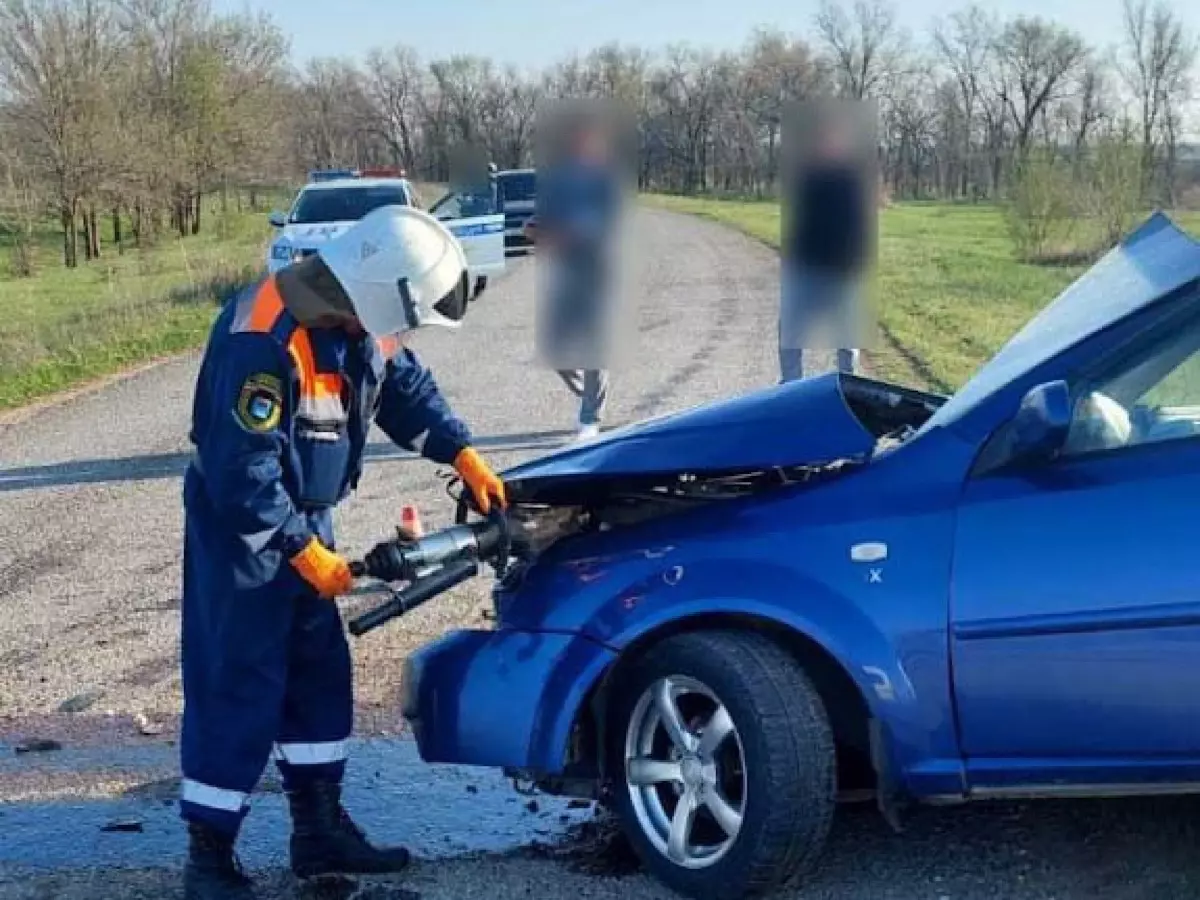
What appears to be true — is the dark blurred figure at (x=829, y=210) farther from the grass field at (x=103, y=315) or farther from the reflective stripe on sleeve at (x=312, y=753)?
the grass field at (x=103, y=315)

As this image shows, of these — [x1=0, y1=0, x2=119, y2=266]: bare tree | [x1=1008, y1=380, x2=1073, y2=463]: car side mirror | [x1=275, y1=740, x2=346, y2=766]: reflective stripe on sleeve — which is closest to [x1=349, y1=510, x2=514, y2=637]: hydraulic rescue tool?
[x1=275, y1=740, x2=346, y2=766]: reflective stripe on sleeve

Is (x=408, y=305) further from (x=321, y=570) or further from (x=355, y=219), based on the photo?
(x=355, y=219)

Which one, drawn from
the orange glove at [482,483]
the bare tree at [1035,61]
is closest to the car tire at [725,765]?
the orange glove at [482,483]

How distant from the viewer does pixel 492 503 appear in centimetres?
398

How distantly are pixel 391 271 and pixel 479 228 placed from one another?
15782 mm

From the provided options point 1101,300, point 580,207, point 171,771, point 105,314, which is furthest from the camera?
point 105,314

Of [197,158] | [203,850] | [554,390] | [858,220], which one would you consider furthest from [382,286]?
[197,158]

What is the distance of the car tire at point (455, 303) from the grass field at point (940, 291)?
6.83 ft

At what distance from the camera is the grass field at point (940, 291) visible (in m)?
12.4

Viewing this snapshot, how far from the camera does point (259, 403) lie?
3.50m

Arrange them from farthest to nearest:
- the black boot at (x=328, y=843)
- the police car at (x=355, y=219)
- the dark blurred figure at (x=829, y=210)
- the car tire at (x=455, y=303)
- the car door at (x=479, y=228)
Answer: the police car at (x=355, y=219) → the car door at (x=479, y=228) → the dark blurred figure at (x=829, y=210) → the black boot at (x=328, y=843) → the car tire at (x=455, y=303)

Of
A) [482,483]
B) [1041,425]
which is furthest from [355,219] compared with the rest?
[1041,425]

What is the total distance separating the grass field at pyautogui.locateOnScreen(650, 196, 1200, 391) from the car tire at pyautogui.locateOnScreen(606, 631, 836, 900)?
191 centimetres

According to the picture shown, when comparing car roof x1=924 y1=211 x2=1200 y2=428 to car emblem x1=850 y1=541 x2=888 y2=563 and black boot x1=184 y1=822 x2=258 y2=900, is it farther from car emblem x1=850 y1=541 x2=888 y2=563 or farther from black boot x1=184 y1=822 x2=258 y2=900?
black boot x1=184 y1=822 x2=258 y2=900
